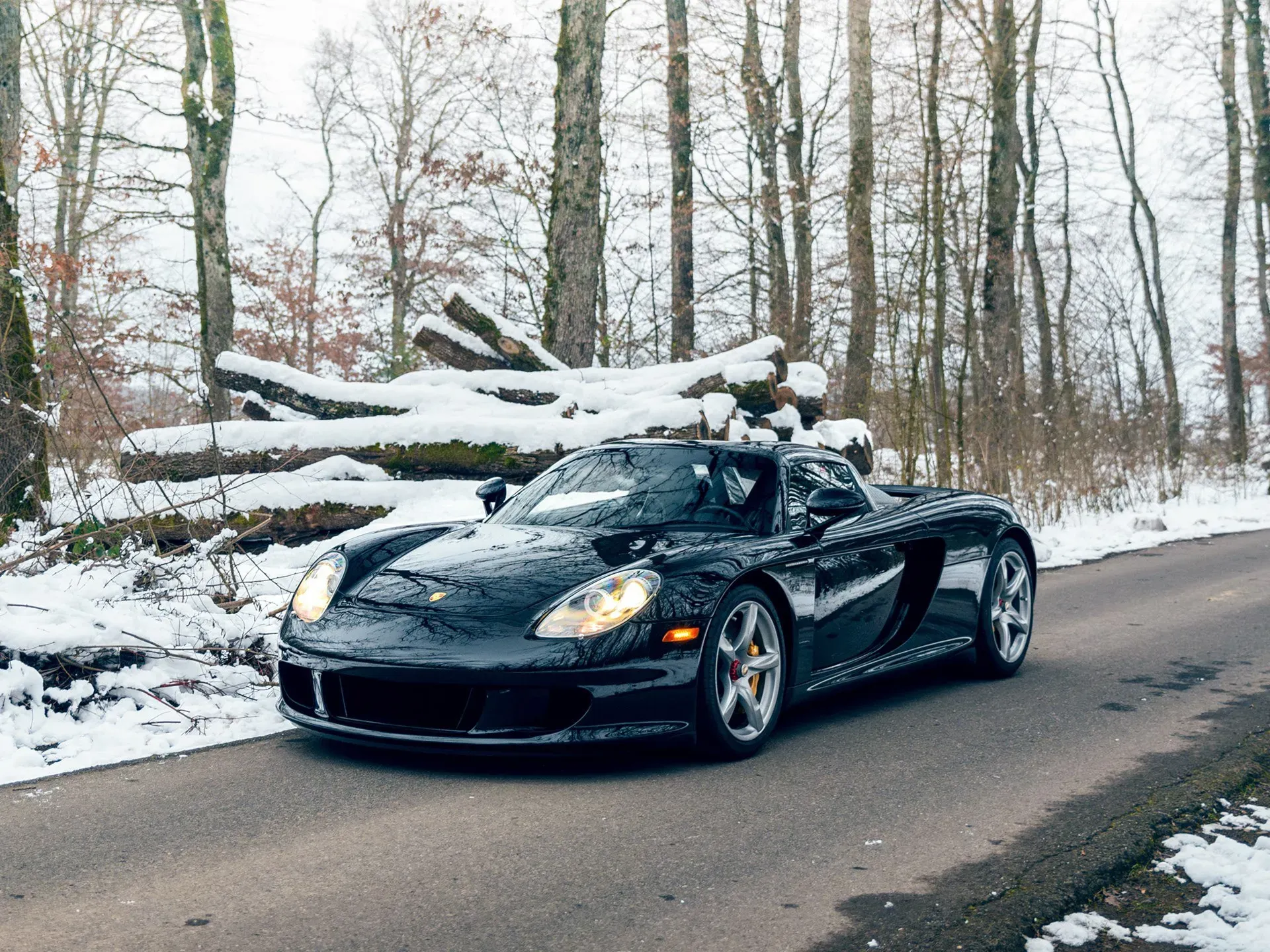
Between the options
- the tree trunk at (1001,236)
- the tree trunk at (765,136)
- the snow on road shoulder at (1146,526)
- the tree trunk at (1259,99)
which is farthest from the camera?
the tree trunk at (1259,99)

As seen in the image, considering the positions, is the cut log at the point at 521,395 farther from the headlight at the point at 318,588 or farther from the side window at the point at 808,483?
the headlight at the point at 318,588

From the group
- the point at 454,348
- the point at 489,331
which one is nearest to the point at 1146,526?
the point at 489,331

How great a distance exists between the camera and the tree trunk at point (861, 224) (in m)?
18.0

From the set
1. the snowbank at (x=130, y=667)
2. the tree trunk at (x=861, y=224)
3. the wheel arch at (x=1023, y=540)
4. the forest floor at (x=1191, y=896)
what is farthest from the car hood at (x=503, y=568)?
the tree trunk at (x=861, y=224)

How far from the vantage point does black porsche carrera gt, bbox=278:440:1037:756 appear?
432 cm

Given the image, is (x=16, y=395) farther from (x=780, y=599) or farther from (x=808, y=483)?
(x=780, y=599)

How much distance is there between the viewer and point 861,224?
18516 millimetres

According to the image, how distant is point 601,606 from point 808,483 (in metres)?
1.66

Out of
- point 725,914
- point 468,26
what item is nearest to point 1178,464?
point 468,26

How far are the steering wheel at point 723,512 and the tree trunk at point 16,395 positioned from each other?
16.2ft

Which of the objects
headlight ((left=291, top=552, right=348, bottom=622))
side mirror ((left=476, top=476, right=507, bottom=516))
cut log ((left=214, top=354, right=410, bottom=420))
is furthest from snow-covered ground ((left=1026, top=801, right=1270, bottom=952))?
cut log ((left=214, top=354, right=410, bottom=420))

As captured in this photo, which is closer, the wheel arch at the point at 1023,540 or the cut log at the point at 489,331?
the wheel arch at the point at 1023,540

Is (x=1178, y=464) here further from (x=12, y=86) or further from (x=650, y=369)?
(x=12, y=86)

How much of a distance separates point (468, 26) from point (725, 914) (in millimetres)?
17423
